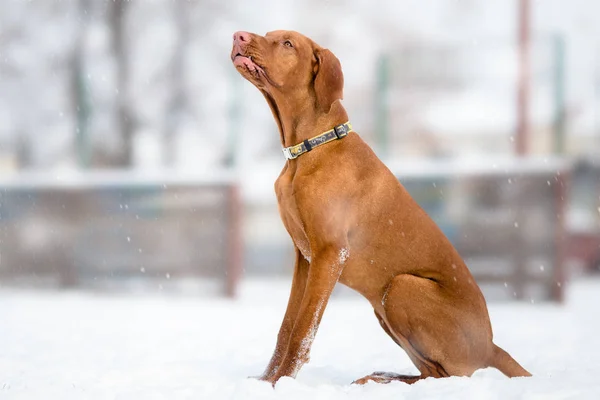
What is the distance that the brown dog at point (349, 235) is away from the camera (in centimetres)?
259

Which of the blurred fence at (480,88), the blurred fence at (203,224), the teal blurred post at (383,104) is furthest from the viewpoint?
the teal blurred post at (383,104)

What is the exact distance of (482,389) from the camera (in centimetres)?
246

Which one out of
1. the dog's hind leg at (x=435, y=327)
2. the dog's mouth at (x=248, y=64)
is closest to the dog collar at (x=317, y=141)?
the dog's mouth at (x=248, y=64)

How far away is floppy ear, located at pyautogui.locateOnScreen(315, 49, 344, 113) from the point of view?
8.85ft

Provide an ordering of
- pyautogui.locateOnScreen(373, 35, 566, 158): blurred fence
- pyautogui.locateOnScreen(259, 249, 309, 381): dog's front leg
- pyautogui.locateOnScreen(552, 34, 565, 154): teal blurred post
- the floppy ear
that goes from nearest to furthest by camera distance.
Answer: the floppy ear, pyautogui.locateOnScreen(259, 249, 309, 381): dog's front leg, pyautogui.locateOnScreen(552, 34, 565, 154): teal blurred post, pyautogui.locateOnScreen(373, 35, 566, 158): blurred fence

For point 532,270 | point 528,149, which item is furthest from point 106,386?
point 528,149

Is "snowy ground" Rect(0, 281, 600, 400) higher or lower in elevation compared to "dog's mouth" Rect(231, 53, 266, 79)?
lower

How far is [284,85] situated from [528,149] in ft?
21.6

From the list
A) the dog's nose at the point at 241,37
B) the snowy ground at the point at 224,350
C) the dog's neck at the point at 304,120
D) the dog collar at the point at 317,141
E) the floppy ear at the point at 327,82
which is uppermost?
the dog's nose at the point at 241,37

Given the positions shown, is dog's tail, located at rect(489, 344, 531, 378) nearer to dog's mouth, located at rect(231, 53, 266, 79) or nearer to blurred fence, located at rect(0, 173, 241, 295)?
dog's mouth, located at rect(231, 53, 266, 79)

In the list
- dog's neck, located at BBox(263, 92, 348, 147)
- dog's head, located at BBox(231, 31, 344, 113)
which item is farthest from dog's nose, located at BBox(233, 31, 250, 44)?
dog's neck, located at BBox(263, 92, 348, 147)

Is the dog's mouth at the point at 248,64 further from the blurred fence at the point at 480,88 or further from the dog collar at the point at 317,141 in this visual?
the blurred fence at the point at 480,88

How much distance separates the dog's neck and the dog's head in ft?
0.11

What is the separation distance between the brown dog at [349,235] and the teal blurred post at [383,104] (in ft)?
15.9
